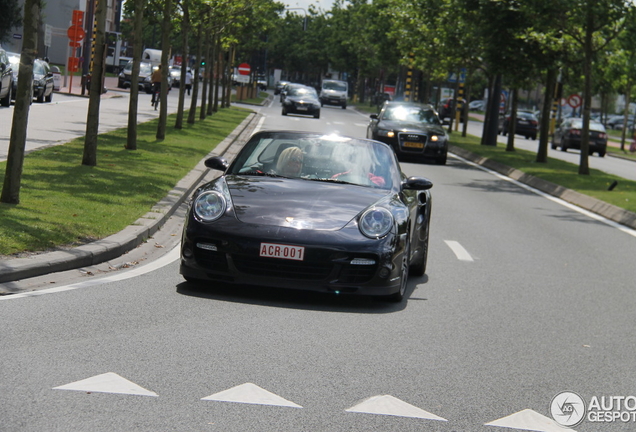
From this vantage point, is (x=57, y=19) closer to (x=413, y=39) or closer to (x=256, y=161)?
(x=413, y=39)

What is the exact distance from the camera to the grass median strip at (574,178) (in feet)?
63.7

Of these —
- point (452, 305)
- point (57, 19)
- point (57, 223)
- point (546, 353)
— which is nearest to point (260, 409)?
point (546, 353)

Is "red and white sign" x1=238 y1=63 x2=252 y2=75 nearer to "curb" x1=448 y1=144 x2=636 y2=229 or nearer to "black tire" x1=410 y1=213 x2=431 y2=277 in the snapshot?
"curb" x1=448 y1=144 x2=636 y2=229

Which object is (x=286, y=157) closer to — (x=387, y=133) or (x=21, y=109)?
(x=21, y=109)

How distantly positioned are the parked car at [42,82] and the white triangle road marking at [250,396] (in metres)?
32.7

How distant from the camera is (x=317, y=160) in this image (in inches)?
351

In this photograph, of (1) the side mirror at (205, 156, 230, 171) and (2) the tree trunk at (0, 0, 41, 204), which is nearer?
(1) the side mirror at (205, 156, 230, 171)

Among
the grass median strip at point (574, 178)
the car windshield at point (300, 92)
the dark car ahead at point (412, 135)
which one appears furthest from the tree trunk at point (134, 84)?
the car windshield at point (300, 92)

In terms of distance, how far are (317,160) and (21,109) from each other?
370 cm

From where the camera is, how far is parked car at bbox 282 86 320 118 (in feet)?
173

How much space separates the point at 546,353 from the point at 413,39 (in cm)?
3732

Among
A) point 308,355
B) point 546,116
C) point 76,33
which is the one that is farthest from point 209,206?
point 76,33

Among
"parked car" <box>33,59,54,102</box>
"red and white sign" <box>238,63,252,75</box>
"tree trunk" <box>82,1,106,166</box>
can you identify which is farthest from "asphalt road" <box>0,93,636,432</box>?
"red and white sign" <box>238,63,252,75</box>

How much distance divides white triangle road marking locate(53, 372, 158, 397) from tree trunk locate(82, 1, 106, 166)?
10.5 m
